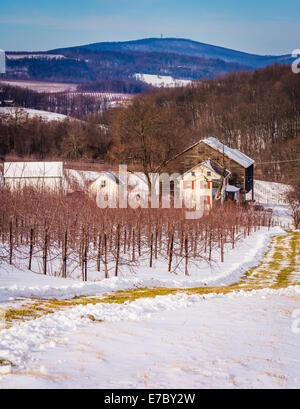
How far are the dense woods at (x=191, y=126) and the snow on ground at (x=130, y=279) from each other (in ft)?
59.3

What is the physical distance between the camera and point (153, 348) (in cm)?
747

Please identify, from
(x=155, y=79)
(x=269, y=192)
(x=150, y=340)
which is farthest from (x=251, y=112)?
(x=150, y=340)

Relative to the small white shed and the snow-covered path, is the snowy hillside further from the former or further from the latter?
the snow-covered path

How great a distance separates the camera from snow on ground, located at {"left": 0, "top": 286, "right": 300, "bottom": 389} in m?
6.01

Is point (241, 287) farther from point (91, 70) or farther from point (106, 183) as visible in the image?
point (91, 70)

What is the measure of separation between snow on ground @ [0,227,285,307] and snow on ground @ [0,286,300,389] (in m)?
2.61

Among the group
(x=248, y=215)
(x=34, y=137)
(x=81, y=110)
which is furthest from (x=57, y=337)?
(x=81, y=110)

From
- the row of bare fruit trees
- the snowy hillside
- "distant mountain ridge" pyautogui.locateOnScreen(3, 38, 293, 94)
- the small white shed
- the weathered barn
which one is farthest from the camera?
"distant mountain ridge" pyautogui.locateOnScreen(3, 38, 293, 94)

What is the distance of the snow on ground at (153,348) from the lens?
6.01m

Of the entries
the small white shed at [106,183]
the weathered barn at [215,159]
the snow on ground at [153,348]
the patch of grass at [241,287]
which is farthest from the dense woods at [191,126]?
the snow on ground at [153,348]

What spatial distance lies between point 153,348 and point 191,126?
88.4 metres

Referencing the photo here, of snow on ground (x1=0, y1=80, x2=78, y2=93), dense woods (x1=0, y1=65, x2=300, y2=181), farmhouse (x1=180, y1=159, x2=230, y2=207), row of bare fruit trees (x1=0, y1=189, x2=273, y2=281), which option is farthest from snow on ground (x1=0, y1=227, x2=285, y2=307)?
snow on ground (x1=0, y1=80, x2=78, y2=93)
